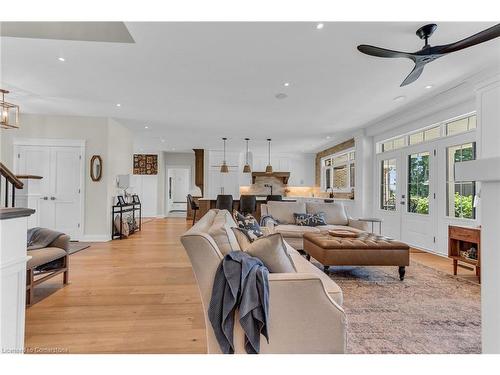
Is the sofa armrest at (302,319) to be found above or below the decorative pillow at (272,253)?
below

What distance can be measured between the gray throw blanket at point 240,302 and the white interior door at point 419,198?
4497 millimetres

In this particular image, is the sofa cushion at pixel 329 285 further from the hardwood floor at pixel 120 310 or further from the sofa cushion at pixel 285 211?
the sofa cushion at pixel 285 211

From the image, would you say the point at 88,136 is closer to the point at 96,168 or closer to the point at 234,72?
the point at 96,168

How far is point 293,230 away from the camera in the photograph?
4.31m

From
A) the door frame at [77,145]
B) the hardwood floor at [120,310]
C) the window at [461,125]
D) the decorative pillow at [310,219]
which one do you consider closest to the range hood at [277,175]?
the decorative pillow at [310,219]

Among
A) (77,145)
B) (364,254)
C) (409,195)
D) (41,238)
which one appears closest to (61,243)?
(41,238)

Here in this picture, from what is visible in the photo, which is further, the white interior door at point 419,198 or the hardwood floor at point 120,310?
the white interior door at point 419,198

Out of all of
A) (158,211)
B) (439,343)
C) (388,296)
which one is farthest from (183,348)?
(158,211)

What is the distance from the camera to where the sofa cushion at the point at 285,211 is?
16.3 ft

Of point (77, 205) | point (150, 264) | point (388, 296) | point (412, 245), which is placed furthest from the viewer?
point (77, 205)

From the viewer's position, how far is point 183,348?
6.05 feet
